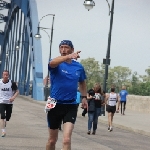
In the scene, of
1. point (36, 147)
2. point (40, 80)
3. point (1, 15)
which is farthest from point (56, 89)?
point (1, 15)

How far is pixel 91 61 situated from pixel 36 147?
100850 mm

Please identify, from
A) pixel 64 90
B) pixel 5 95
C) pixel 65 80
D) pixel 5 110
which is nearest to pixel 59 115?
pixel 64 90

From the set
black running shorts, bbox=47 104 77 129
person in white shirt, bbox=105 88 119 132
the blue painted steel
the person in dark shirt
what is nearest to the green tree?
the blue painted steel

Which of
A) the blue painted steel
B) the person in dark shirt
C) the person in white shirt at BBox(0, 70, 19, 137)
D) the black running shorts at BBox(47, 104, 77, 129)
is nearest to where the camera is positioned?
the black running shorts at BBox(47, 104, 77, 129)

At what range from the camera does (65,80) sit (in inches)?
278

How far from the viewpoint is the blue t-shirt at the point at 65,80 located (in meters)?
7.02

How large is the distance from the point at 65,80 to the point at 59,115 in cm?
49

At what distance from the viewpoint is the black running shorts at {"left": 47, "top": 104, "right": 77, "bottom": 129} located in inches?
281

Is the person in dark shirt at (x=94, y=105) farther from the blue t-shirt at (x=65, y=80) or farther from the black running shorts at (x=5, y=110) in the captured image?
the blue t-shirt at (x=65, y=80)

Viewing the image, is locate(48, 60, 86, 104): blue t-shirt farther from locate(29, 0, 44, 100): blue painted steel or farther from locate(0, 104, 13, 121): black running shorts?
locate(29, 0, 44, 100): blue painted steel

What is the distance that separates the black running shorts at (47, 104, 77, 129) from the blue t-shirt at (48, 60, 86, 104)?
0.10 m

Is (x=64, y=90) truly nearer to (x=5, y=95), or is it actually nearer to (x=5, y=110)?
(x=5, y=95)

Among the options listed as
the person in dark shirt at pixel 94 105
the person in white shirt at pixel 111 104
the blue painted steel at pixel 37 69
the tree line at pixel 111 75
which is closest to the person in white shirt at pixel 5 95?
the person in dark shirt at pixel 94 105

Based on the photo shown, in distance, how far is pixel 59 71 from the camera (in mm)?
7008
